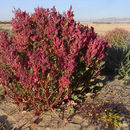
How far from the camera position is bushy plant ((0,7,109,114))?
285 centimetres

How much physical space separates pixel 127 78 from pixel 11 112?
11.5 feet

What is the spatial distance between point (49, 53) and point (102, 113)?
1526mm

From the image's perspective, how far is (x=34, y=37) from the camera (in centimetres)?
323

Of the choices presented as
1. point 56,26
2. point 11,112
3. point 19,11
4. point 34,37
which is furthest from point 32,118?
point 19,11

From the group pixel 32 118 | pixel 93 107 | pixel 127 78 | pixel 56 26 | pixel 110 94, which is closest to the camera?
pixel 32 118

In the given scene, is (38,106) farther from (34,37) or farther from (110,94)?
(110,94)

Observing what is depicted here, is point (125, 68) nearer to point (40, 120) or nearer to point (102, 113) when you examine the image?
point (102, 113)

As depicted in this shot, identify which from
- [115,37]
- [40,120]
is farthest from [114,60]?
[115,37]

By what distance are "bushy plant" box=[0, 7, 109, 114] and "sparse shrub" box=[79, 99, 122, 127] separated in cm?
41

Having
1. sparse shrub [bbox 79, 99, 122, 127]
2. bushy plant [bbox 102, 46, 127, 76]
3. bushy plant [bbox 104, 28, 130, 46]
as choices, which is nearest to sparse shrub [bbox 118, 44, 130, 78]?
bushy plant [bbox 102, 46, 127, 76]

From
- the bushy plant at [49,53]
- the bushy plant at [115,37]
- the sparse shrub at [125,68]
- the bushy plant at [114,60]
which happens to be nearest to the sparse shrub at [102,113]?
the bushy plant at [49,53]

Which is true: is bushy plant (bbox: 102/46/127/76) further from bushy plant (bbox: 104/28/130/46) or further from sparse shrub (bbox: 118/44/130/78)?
bushy plant (bbox: 104/28/130/46)

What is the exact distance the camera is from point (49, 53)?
341 cm

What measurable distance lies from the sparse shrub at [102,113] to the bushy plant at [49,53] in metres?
0.41
